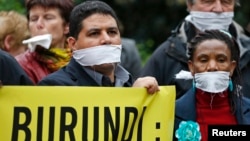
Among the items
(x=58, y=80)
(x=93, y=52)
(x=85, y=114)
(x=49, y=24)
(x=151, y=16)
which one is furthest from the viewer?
(x=151, y=16)

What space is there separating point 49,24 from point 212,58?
1.67 m

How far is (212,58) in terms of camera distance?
8.27 metres

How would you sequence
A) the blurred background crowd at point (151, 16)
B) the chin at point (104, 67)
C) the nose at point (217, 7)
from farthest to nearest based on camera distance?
the blurred background crowd at point (151, 16) → the nose at point (217, 7) → the chin at point (104, 67)

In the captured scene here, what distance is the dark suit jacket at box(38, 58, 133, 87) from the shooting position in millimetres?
7938

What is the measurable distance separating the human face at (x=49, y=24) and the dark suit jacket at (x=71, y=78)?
1370mm

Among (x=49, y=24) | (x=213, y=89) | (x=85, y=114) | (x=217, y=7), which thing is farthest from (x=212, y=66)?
(x=49, y=24)

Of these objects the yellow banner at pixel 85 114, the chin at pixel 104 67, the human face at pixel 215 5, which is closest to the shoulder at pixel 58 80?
the chin at pixel 104 67

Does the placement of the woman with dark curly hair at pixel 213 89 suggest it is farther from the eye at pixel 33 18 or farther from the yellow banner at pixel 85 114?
the eye at pixel 33 18

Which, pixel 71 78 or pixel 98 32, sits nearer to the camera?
pixel 71 78

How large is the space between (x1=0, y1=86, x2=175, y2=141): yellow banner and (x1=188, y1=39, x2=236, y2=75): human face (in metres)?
0.60

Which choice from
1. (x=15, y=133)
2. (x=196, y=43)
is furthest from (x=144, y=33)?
(x=15, y=133)

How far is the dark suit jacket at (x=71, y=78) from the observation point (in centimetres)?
794

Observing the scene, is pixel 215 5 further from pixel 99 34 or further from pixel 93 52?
pixel 93 52

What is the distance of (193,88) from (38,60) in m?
1.54
